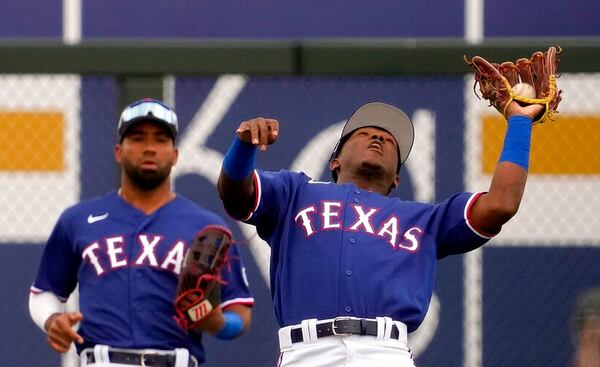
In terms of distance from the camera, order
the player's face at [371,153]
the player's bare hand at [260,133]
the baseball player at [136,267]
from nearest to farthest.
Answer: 1. the player's bare hand at [260,133]
2. the player's face at [371,153]
3. the baseball player at [136,267]

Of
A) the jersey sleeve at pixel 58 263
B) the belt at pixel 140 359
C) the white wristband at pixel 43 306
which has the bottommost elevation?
the belt at pixel 140 359

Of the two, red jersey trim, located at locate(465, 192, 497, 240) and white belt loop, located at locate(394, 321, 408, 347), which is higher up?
red jersey trim, located at locate(465, 192, 497, 240)

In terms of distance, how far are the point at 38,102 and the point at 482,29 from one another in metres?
2.65

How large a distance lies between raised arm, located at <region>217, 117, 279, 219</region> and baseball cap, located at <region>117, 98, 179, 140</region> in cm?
57

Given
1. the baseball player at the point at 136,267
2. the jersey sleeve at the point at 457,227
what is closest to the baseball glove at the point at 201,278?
the baseball player at the point at 136,267

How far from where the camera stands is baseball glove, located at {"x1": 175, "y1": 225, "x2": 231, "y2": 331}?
420cm

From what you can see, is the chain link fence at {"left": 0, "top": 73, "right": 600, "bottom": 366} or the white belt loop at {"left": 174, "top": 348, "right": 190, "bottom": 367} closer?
the white belt loop at {"left": 174, "top": 348, "right": 190, "bottom": 367}

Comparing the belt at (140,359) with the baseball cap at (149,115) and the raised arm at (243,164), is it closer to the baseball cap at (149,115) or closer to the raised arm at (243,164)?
the raised arm at (243,164)

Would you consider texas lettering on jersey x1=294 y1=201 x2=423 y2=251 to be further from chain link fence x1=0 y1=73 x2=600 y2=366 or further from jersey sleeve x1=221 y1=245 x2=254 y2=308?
chain link fence x1=0 y1=73 x2=600 y2=366

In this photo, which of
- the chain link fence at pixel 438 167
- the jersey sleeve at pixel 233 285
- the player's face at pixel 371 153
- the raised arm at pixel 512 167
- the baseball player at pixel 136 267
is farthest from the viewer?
the chain link fence at pixel 438 167

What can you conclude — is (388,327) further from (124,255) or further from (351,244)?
(124,255)

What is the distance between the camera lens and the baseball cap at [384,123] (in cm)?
439

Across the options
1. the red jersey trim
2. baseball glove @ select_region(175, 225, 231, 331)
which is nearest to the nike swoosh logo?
baseball glove @ select_region(175, 225, 231, 331)

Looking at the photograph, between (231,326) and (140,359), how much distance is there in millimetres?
294
